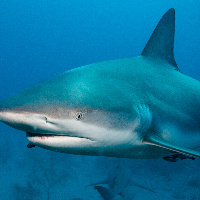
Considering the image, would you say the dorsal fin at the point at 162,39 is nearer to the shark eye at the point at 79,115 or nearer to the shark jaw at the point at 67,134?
the shark jaw at the point at 67,134

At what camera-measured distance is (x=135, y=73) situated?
260 cm

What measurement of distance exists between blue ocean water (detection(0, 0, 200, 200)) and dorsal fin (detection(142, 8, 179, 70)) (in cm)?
452

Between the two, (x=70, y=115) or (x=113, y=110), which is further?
(x=113, y=110)

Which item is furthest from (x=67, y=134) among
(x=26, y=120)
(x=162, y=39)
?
(x=162, y=39)

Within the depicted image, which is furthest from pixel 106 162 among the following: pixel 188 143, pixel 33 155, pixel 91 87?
pixel 91 87

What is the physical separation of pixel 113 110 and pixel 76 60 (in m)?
152

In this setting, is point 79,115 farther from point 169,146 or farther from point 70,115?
point 169,146

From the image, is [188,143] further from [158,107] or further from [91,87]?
[91,87]

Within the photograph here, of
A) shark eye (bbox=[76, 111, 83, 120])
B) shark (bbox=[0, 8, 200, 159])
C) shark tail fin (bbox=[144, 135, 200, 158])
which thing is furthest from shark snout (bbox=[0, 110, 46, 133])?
shark tail fin (bbox=[144, 135, 200, 158])

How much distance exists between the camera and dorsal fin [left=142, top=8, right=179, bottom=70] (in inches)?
128

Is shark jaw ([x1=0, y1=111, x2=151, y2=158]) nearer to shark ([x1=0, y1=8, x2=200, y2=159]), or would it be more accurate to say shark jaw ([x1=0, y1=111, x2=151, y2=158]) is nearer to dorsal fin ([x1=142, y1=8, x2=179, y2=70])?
shark ([x1=0, y1=8, x2=200, y2=159])

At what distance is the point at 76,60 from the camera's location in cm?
14988

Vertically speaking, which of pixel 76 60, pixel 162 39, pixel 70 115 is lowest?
pixel 70 115

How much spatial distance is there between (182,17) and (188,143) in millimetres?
91270
